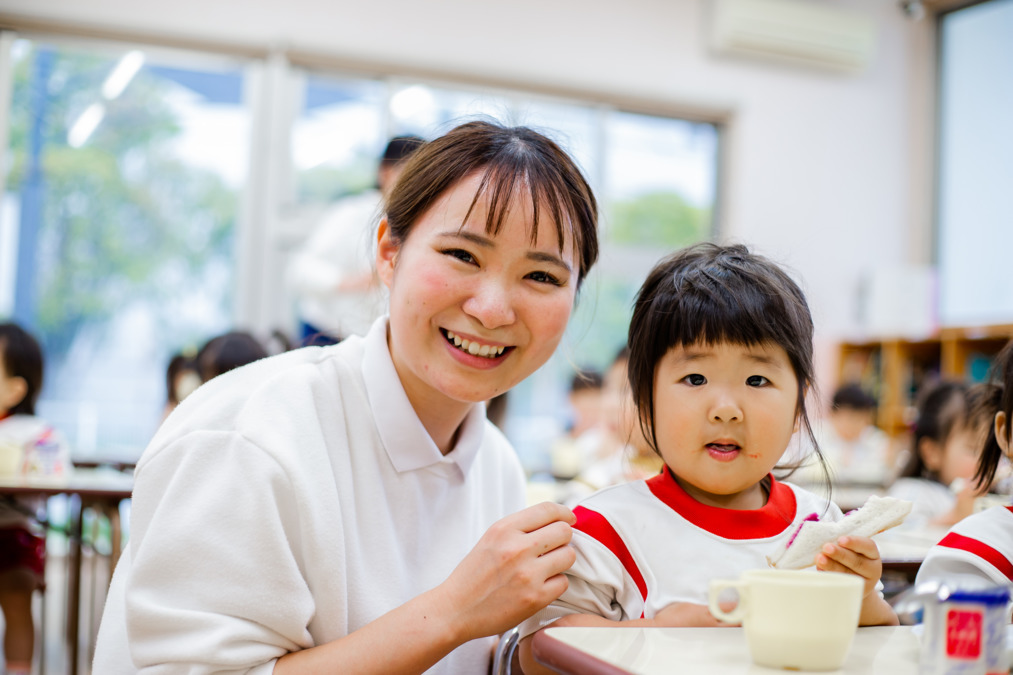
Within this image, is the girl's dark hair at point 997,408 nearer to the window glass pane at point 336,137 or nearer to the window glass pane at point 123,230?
the window glass pane at point 336,137

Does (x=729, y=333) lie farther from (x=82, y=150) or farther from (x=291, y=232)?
(x=82, y=150)

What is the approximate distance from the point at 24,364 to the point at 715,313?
2915 millimetres

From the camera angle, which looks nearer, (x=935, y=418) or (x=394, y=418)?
(x=394, y=418)

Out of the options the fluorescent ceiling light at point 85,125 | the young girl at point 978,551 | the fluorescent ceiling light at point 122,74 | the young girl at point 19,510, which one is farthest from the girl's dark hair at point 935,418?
the fluorescent ceiling light at point 85,125

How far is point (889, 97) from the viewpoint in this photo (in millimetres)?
6637

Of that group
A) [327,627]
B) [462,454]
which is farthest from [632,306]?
[327,627]

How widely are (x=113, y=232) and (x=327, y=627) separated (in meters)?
5.16

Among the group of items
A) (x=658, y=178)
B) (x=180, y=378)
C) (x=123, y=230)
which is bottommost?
(x=180, y=378)

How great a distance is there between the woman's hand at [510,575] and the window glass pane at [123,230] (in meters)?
4.82

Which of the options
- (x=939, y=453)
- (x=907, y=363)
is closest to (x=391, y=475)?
(x=939, y=453)

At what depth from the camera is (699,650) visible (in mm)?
778

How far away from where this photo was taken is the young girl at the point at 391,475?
0.92m

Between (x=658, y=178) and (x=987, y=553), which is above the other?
(x=658, y=178)

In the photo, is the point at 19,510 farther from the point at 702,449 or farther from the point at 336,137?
the point at 336,137
